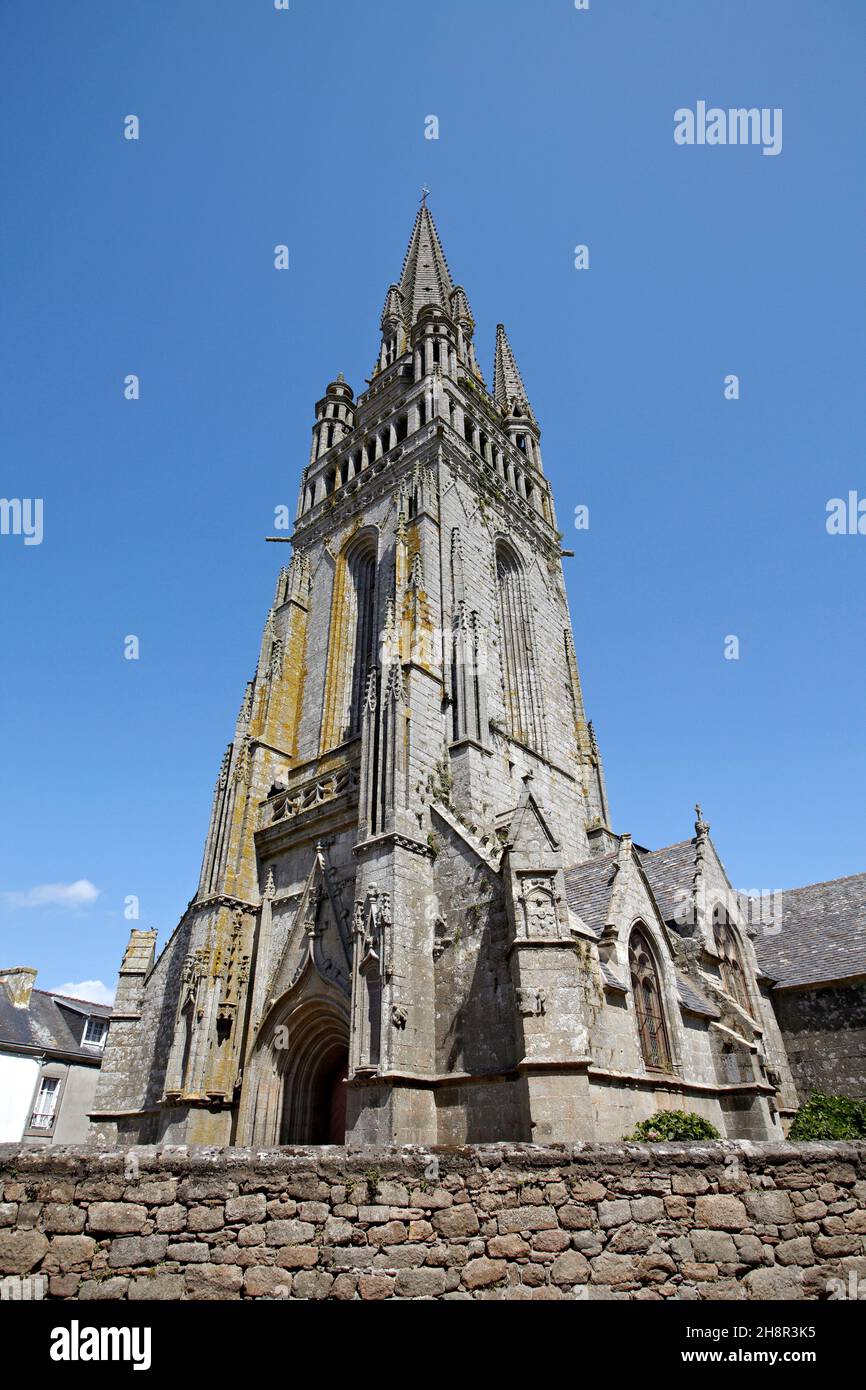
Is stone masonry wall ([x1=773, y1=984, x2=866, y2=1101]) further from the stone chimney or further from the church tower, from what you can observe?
the stone chimney

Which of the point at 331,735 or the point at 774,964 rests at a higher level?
the point at 331,735

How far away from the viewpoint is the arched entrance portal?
47.1ft

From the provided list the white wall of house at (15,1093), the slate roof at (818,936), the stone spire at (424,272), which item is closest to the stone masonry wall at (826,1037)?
the slate roof at (818,936)

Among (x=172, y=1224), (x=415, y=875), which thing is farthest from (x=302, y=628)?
(x=172, y=1224)

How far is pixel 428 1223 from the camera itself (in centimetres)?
496

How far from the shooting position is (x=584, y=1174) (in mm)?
5199

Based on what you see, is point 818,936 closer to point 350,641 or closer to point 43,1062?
point 350,641

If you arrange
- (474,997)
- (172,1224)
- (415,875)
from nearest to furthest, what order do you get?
(172,1224)
(474,997)
(415,875)

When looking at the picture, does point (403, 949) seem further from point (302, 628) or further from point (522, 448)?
point (522, 448)

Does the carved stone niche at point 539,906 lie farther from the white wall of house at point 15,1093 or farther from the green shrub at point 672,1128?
the white wall of house at point 15,1093

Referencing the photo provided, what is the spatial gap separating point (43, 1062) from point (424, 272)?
35.7 m
